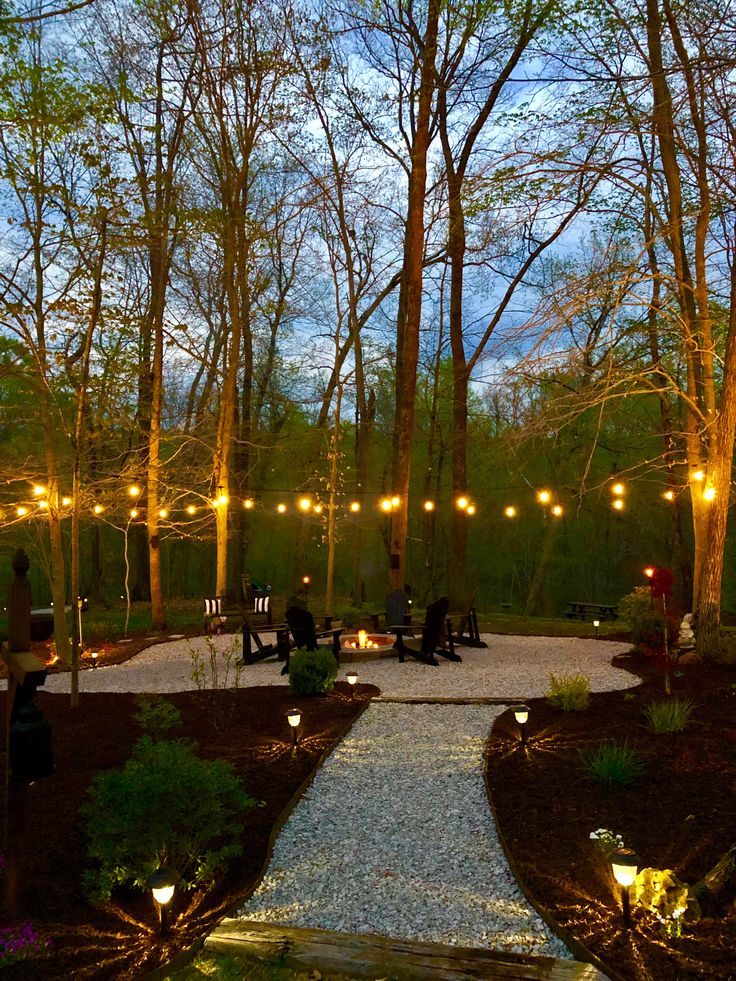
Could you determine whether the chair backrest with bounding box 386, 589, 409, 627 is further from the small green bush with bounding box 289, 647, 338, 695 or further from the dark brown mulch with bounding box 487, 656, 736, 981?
the dark brown mulch with bounding box 487, 656, 736, 981

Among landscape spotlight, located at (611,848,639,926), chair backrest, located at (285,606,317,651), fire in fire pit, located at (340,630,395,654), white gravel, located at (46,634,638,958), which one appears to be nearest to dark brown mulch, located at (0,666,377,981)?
white gravel, located at (46,634,638,958)

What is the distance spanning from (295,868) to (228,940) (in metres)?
0.76

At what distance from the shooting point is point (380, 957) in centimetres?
265

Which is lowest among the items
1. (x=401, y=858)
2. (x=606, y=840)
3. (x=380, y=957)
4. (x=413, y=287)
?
(x=401, y=858)

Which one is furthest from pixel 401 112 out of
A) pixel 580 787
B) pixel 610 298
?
pixel 580 787

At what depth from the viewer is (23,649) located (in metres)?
3.10

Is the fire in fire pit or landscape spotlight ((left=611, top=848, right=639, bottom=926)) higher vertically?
landscape spotlight ((left=611, top=848, right=639, bottom=926))

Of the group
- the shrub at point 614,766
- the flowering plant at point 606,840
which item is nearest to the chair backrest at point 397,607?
the shrub at point 614,766

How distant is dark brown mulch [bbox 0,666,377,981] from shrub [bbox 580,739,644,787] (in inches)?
79.7

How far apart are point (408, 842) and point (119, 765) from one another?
92.2 inches

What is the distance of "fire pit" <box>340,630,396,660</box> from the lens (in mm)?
9578

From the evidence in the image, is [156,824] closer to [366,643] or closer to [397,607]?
[366,643]

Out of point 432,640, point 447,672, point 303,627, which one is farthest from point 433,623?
point 303,627

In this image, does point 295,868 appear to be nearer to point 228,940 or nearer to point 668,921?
point 228,940
